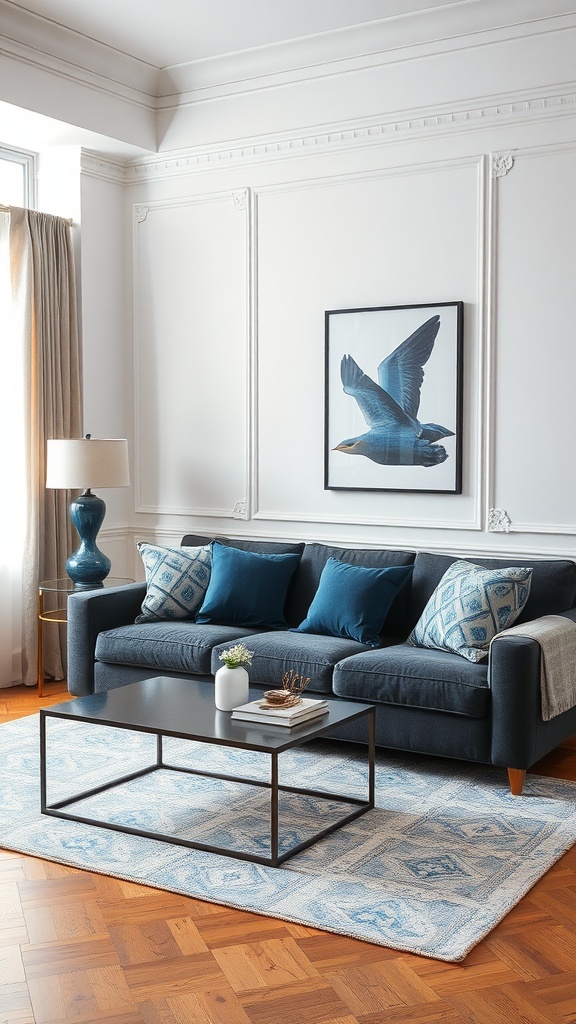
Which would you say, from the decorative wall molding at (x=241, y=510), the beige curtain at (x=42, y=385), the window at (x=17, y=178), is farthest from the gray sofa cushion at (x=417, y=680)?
the window at (x=17, y=178)

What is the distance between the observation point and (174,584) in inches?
204

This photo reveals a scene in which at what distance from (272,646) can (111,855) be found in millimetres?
1380

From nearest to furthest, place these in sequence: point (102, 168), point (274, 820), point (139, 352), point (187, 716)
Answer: point (274, 820)
point (187, 716)
point (102, 168)
point (139, 352)

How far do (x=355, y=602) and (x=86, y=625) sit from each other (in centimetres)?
135

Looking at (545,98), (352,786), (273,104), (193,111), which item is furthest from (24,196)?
(352,786)

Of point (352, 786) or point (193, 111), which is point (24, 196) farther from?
point (352, 786)

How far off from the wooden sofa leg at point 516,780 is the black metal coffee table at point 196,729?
1.85 feet

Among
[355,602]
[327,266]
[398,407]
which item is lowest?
[355,602]

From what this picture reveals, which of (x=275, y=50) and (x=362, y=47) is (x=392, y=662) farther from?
(x=275, y=50)

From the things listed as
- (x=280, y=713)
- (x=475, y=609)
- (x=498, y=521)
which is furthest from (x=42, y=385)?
(x=280, y=713)

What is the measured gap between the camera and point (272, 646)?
4.50 meters

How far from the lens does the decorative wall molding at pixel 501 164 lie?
486 centimetres

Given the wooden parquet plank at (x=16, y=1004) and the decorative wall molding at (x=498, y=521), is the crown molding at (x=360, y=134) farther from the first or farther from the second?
the wooden parquet plank at (x=16, y=1004)

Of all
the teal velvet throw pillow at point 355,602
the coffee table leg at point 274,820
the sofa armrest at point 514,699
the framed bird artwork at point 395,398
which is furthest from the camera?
the framed bird artwork at point 395,398
